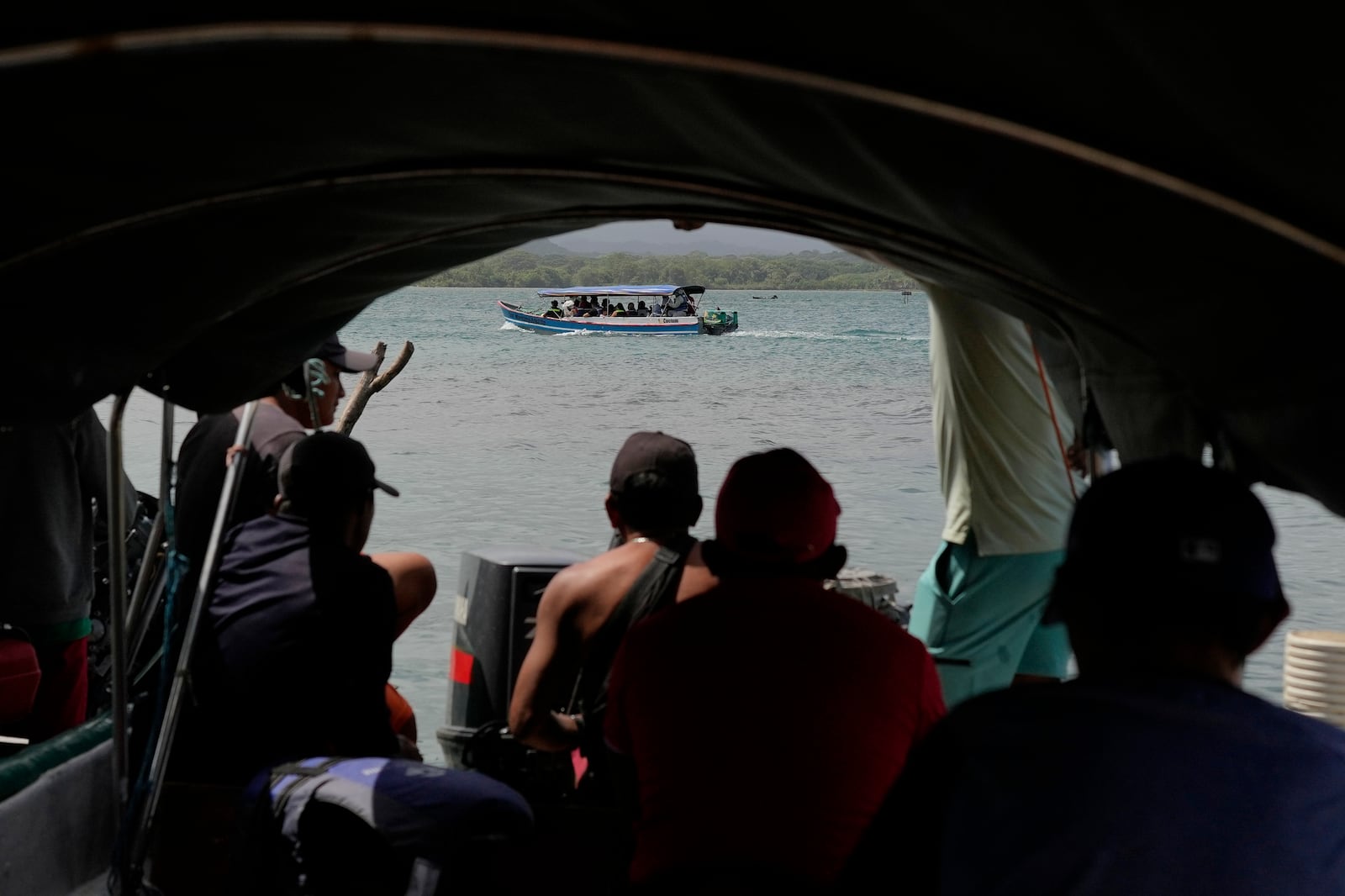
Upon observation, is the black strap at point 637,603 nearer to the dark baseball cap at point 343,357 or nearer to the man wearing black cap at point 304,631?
the man wearing black cap at point 304,631

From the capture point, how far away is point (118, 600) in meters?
3.43

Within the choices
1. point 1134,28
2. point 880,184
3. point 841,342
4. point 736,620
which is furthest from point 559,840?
point 841,342

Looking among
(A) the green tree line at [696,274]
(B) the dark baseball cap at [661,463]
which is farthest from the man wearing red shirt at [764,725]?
(A) the green tree line at [696,274]

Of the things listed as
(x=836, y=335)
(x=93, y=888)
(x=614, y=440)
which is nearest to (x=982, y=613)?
(x=93, y=888)

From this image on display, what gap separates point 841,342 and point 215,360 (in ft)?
177

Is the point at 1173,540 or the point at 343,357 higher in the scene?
the point at 343,357

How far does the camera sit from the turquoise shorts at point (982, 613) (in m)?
4.61

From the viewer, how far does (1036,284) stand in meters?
2.59

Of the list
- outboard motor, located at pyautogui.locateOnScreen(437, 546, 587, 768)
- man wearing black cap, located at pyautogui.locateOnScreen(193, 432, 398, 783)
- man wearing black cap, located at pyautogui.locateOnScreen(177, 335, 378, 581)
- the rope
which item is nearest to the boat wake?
the rope

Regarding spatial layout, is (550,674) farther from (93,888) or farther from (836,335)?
(836,335)

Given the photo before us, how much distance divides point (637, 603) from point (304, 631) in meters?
0.70

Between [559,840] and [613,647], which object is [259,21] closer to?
[613,647]

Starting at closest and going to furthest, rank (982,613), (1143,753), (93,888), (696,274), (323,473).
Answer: (1143,753) < (323,473) < (93,888) < (982,613) < (696,274)

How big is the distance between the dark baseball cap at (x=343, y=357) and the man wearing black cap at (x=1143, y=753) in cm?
336
